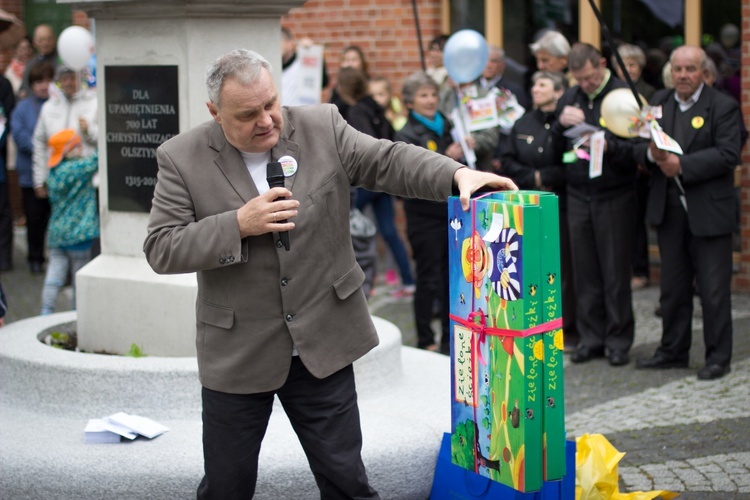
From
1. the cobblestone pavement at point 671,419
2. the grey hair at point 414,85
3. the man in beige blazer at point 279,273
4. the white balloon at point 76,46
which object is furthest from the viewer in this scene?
the white balloon at point 76,46

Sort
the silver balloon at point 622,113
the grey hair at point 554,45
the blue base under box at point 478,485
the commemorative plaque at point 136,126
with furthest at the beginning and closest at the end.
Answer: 1. the grey hair at point 554,45
2. the silver balloon at point 622,113
3. the commemorative plaque at point 136,126
4. the blue base under box at point 478,485

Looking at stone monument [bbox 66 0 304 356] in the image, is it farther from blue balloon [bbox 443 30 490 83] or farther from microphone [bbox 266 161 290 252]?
blue balloon [bbox 443 30 490 83]

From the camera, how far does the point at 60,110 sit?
10.2 meters

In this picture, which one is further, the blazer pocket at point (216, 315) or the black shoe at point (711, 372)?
the black shoe at point (711, 372)

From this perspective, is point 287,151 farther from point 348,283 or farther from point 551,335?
point 551,335

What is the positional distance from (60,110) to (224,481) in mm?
7054

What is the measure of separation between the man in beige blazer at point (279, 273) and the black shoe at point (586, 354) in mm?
4151

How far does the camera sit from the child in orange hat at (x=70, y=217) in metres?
8.38

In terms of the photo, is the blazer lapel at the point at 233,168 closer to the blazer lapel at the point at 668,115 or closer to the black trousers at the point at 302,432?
the black trousers at the point at 302,432

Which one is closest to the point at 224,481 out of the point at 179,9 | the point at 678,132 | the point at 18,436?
the point at 18,436

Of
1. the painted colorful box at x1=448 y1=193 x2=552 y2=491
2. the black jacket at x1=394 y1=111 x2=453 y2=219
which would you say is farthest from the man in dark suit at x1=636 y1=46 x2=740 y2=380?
the painted colorful box at x1=448 y1=193 x2=552 y2=491

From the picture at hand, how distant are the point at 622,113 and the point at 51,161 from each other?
4.44 metres

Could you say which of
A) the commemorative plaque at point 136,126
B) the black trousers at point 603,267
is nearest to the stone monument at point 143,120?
the commemorative plaque at point 136,126

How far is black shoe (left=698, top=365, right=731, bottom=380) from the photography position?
713 cm
